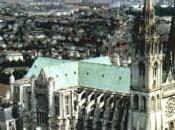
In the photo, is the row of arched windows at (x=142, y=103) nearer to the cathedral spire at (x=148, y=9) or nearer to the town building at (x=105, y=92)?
the town building at (x=105, y=92)

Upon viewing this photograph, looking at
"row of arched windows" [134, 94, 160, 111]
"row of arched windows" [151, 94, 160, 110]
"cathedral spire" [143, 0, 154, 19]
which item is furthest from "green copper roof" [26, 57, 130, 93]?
"cathedral spire" [143, 0, 154, 19]

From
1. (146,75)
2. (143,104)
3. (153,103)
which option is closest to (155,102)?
(153,103)

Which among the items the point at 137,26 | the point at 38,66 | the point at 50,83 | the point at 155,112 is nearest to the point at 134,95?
the point at 155,112

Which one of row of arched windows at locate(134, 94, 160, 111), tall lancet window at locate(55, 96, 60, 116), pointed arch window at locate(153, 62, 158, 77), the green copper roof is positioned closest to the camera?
pointed arch window at locate(153, 62, 158, 77)

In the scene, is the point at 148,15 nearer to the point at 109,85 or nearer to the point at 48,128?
the point at 109,85

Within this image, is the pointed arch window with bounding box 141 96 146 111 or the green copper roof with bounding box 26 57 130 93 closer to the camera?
the pointed arch window with bounding box 141 96 146 111

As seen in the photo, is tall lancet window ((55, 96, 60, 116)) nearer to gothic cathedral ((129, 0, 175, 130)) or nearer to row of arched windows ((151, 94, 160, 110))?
gothic cathedral ((129, 0, 175, 130))
